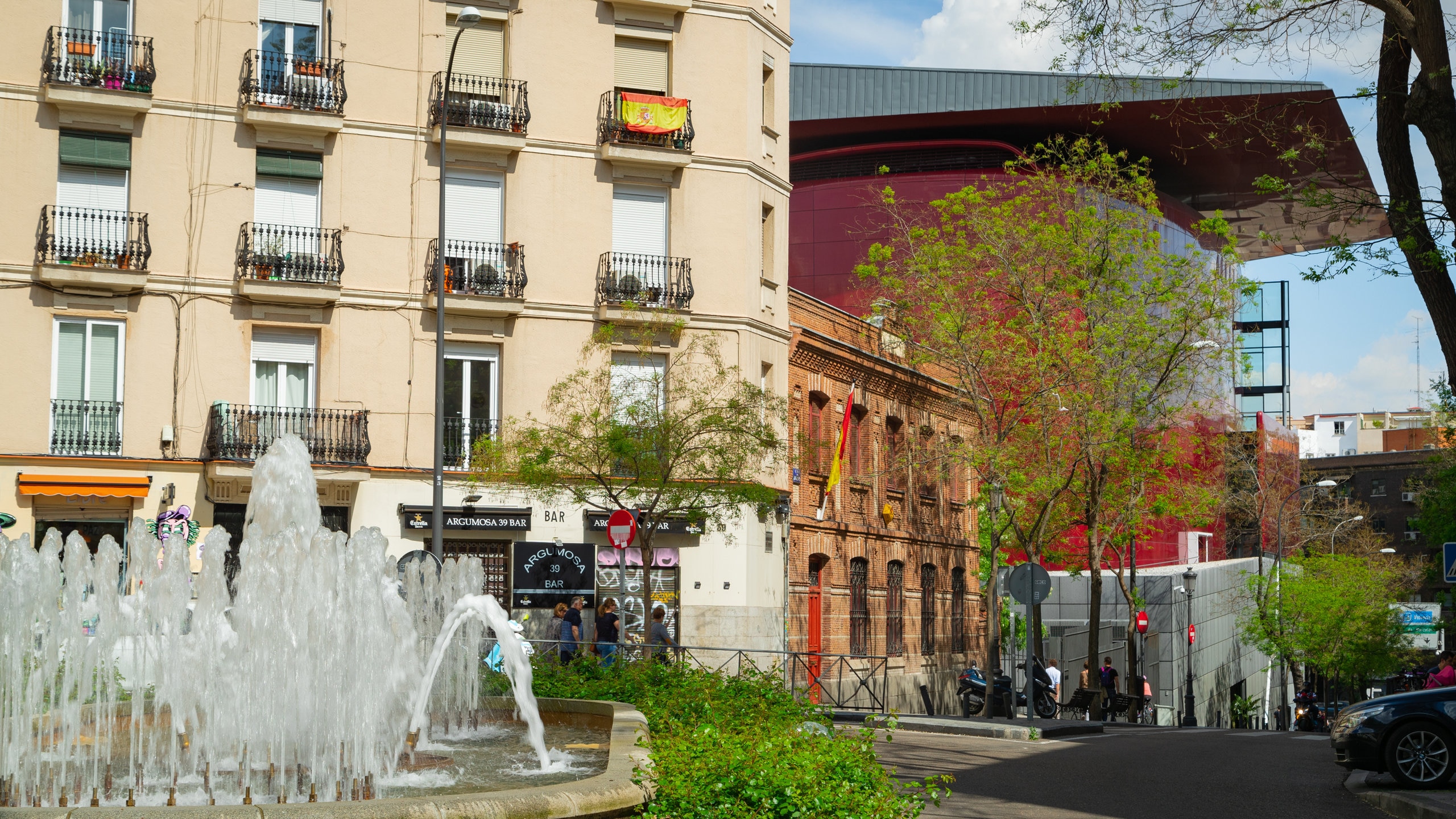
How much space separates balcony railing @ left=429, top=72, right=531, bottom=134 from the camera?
98.5 ft

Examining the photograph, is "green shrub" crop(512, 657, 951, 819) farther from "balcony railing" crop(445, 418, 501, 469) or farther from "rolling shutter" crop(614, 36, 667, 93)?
"rolling shutter" crop(614, 36, 667, 93)

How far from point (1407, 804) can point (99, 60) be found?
25591mm

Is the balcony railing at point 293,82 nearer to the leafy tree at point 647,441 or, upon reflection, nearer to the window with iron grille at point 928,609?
the leafy tree at point 647,441

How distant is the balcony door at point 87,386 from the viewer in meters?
27.4

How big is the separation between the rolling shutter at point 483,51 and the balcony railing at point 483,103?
160 mm

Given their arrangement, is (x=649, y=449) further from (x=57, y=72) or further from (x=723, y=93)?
(x=57, y=72)

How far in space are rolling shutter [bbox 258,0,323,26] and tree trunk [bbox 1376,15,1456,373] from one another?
22.8 metres

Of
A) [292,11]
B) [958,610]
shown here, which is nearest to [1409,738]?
[292,11]

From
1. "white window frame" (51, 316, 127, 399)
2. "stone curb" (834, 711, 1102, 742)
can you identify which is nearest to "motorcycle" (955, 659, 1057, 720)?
"stone curb" (834, 711, 1102, 742)

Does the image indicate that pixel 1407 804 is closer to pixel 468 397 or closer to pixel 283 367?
pixel 468 397

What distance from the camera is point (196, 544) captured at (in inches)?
1080

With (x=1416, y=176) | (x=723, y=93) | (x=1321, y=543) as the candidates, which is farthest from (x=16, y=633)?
(x=1321, y=543)

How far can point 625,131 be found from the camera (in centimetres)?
3111

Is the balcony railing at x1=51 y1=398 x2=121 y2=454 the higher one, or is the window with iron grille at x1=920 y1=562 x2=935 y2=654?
the balcony railing at x1=51 y1=398 x2=121 y2=454
